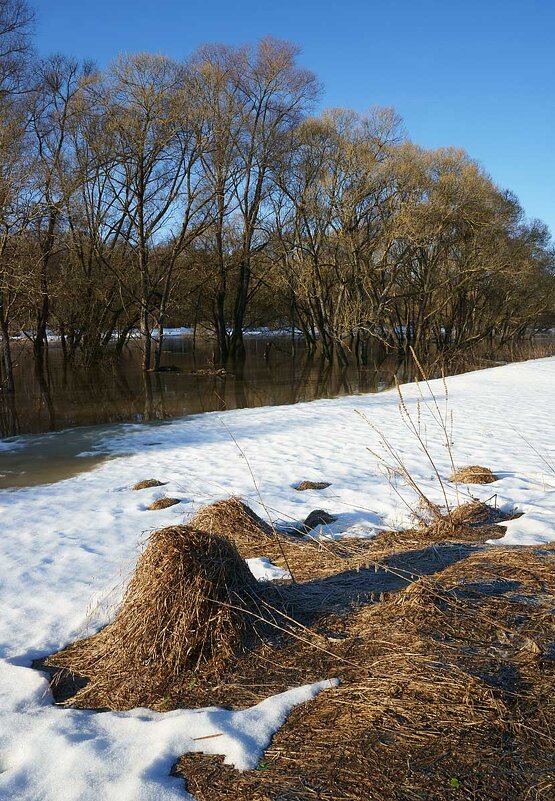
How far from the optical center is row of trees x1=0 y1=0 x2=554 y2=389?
90.4 feet

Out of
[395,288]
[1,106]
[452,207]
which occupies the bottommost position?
[395,288]

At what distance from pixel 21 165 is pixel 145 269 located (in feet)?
35.3

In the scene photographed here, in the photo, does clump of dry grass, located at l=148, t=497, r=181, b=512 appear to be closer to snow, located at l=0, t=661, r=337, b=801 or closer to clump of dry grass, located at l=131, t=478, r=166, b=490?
clump of dry grass, located at l=131, t=478, r=166, b=490

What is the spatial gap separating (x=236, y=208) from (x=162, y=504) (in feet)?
99.7

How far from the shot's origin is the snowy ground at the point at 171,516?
2.78m

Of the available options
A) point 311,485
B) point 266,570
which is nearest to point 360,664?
point 266,570

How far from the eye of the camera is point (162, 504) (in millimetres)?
7594

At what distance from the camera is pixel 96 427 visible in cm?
1458

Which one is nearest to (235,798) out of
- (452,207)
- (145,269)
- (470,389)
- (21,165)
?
(470,389)

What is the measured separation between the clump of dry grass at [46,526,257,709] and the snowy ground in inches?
9.1

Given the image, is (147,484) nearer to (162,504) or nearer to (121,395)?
(162,504)

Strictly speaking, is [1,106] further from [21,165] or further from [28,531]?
[28,531]

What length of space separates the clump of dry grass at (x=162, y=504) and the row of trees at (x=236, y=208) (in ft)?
60.3


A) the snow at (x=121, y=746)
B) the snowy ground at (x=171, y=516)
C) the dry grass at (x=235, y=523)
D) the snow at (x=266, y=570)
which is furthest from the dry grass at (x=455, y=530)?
the snow at (x=121, y=746)
